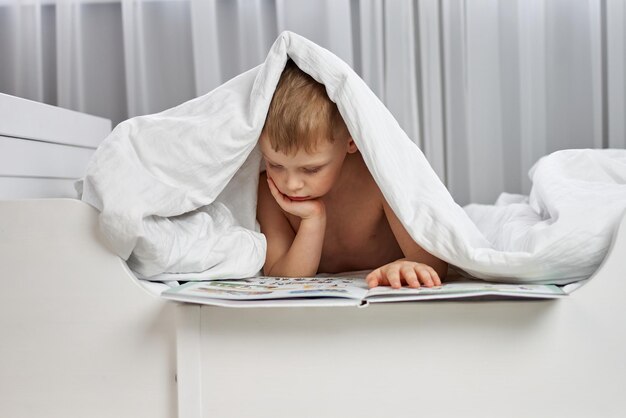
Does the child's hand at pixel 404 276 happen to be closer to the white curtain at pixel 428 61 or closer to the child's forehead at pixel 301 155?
the child's forehead at pixel 301 155

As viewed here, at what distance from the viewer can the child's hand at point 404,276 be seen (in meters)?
0.88

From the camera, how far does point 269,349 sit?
2.72 feet

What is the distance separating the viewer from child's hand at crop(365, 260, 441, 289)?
2.88 ft

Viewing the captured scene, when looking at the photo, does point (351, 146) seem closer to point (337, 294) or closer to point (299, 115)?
point (299, 115)

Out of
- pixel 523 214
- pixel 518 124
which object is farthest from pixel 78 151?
pixel 518 124

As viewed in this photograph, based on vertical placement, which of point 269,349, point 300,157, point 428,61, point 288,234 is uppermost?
point 428,61

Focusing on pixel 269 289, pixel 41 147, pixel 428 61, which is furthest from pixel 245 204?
pixel 428 61

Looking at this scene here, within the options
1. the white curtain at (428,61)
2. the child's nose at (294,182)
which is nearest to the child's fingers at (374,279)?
the child's nose at (294,182)

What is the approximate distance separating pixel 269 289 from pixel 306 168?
21 cm

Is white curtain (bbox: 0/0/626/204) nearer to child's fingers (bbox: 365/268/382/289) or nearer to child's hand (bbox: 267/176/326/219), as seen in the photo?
child's hand (bbox: 267/176/326/219)

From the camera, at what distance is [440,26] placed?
5.49 feet

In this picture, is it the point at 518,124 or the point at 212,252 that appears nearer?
the point at 212,252

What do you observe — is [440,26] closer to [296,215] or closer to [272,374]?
[296,215]

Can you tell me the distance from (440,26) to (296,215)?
76 cm
